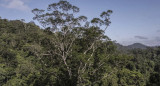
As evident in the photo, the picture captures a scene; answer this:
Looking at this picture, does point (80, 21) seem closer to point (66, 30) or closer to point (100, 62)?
point (66, 30)

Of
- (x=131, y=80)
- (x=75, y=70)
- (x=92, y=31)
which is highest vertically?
(x=92, y=31)

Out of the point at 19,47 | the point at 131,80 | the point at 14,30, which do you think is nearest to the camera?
the point at 131,80

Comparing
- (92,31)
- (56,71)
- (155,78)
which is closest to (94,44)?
(92,31)

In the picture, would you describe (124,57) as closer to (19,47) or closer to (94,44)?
(94,44)

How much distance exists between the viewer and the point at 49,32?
10.3m

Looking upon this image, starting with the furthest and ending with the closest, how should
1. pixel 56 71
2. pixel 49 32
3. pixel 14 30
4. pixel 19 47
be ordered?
pixel 14 30 < pixel 19 47 < pixel 49 32 < pixel 56 71

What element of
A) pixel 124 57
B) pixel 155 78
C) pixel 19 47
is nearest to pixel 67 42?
pixel 124 57

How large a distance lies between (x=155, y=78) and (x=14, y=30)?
43812 mm

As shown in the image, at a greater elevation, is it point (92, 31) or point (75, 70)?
point (92, 31)

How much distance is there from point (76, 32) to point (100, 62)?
2981mm

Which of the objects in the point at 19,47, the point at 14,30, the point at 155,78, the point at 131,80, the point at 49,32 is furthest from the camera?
the point at 14,30

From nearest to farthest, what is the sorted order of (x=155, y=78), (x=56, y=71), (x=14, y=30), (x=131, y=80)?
(x=56, y=71) < (x=155, y=78) < (x=131, y=80) < (x=14, y=30)

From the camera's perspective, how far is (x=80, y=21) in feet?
33.8

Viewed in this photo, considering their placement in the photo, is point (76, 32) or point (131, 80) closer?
point (76, 32)
